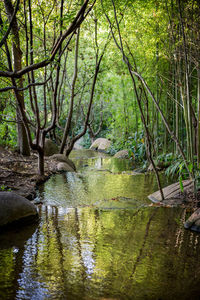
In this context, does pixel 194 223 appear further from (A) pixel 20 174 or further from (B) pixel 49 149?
(B) pixel 49 149

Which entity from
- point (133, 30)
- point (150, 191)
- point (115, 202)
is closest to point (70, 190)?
point (115, 202)

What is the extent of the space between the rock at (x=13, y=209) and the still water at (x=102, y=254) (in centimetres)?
20

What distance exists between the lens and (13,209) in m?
3.65

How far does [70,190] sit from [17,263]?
318 cm

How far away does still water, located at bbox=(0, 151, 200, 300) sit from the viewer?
2.23m

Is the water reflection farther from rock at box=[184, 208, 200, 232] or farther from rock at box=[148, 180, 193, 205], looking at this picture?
rock at box=[148, 180, 193, 205]

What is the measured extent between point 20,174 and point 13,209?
2.59 meters

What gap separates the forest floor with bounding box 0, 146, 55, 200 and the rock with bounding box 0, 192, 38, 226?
107 centimetres

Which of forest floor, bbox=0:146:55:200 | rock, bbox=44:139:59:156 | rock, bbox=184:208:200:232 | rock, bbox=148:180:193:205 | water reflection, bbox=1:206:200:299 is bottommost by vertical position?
water reflection, bbox=1:206:200:299

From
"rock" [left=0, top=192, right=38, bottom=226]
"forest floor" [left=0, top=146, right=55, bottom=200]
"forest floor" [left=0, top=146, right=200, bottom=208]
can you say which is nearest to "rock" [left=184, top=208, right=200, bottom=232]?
"forest floor" [left=0, top=146, right=200, bottom=208]

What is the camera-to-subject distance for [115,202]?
4934mm

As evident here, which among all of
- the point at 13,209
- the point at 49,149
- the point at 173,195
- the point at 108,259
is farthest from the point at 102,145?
the point at 108,259

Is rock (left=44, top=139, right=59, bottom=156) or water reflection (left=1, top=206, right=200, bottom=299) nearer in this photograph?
water reflection (left=1, top=206, right=200, bottom=299)

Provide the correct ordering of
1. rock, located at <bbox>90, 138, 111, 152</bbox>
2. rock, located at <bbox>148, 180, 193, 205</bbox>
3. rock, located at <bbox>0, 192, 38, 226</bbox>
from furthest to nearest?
rock, located at <bbox>90, 138, 111, 152</bbox> → rock, located at <bbox>148, 180, 193, 205</bbox> → rock, located at <bbox>0, 192, 38, 226</bbox>
